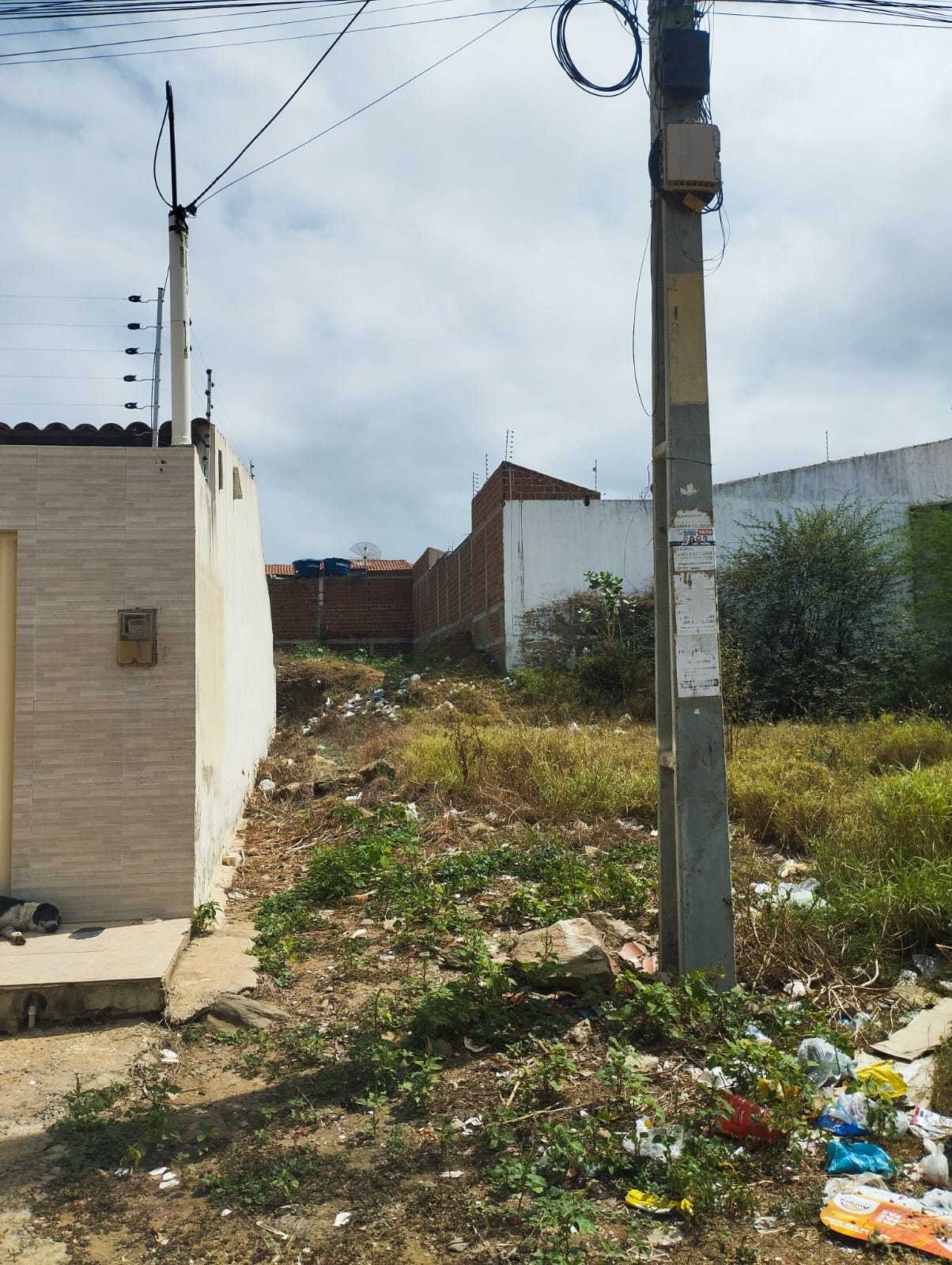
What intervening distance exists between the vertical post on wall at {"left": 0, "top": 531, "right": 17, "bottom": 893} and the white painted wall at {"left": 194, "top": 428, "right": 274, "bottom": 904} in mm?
891

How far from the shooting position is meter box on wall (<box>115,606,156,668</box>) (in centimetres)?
465

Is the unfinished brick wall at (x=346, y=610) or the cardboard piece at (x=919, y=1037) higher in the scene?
the unfinished brick wall at (x=346, y=610)

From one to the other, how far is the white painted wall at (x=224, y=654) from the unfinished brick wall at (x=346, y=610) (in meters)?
11.7

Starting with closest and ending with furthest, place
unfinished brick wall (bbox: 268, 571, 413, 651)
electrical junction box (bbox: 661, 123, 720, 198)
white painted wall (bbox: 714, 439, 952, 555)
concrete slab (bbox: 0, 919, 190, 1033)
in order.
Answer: concrete slab (bbox: 0, 919, 190, 1033) → electrical junction box (bbox: 661, 123, 720, 198) → white painted wall (bbox: 714, 439, 952, 555) → unfinished brick wall (bbox: 268, 571, 413, 651)

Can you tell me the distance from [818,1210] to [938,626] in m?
13.3

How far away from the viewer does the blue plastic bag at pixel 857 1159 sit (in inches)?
102

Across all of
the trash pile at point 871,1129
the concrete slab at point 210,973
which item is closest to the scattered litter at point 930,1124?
the trash pile at point 871,1129

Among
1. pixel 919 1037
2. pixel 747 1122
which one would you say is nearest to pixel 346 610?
pixel 919 1037

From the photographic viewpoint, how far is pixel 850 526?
15.2 metres

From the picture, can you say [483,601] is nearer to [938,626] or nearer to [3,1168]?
[938,626]

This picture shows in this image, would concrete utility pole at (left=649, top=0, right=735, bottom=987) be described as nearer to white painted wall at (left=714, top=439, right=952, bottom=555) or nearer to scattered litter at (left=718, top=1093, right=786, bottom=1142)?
scattered litter at (left=718, top=1093, right=786, bottom=1142)

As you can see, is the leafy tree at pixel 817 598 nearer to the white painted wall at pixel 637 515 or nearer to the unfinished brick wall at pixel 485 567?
the white painted wall at pixel 637 515

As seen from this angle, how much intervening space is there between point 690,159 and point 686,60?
0.44 meters

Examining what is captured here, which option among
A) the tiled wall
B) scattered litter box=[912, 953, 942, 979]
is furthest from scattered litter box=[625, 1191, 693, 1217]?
the tiled wall
